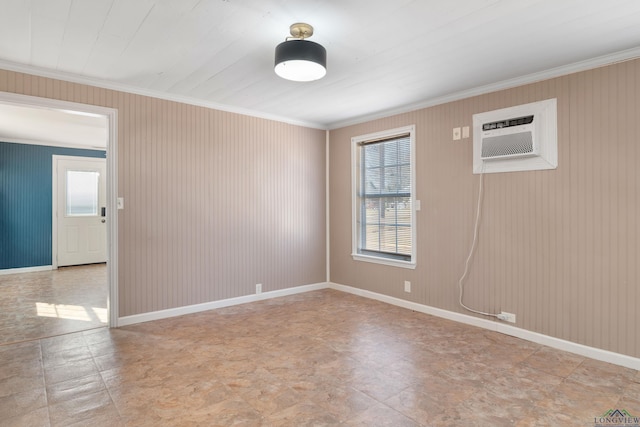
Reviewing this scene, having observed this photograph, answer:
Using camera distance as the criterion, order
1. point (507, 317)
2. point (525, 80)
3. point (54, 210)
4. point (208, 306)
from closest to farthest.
Result: point (525, 80)
point (507, 317)
point (208, 306)
point (54, 210)

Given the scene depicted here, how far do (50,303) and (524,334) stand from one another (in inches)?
217

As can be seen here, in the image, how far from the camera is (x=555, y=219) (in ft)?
10.2

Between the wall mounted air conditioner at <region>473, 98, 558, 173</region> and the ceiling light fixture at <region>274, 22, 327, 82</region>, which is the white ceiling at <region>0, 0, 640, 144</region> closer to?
the ceiling light fixture at <region>274, 22, 327, 82</region>

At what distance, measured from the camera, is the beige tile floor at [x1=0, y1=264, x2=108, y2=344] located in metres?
3.56

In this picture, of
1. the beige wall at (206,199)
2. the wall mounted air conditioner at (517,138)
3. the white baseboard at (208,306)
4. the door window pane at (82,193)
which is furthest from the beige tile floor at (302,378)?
the door window pane at (82,193)

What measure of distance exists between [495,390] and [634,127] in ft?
7.39

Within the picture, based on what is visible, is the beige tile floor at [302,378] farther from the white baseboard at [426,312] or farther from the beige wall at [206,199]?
the beige wall at [206,199]

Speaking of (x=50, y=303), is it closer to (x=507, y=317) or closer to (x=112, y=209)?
(x=112, y=209)

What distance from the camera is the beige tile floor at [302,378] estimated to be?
2.06 meters

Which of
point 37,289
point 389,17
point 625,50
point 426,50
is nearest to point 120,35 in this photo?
point 389,17

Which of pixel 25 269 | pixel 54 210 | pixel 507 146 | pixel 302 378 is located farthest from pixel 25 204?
pixel 507 146

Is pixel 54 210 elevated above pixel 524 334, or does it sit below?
above

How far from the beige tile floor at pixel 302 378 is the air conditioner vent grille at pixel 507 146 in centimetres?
173

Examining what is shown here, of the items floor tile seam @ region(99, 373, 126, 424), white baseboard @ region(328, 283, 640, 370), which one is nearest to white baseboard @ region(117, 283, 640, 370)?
white baseboard @ region(328, 283, 640, 370)
